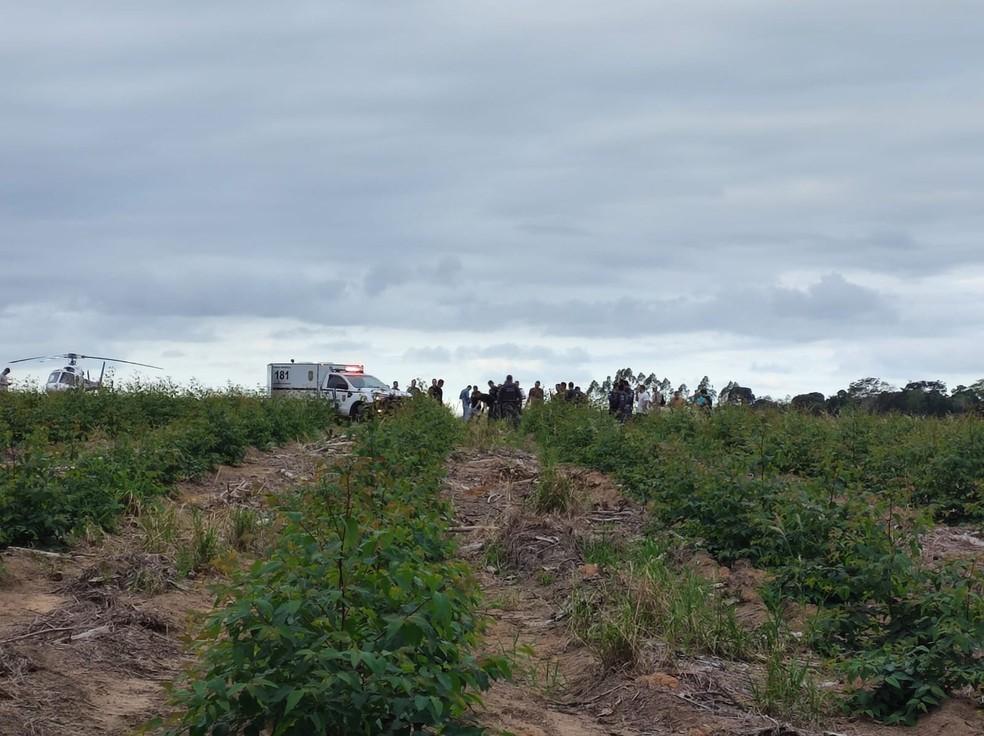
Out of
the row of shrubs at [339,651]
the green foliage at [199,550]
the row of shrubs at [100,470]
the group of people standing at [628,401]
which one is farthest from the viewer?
the group of people standing at [628,401]

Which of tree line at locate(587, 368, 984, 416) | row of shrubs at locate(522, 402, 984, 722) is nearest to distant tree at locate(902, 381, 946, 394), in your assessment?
tree line at locate(587, 368, 984, 416)

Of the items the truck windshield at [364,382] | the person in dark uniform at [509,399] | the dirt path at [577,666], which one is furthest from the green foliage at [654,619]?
the truck windshield at [364,382]

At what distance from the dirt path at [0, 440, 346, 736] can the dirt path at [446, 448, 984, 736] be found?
1924 mm

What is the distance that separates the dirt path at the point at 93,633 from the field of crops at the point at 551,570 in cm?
31

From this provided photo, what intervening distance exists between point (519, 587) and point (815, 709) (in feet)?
13.4

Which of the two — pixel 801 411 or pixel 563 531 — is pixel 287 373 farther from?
pixel 563 531

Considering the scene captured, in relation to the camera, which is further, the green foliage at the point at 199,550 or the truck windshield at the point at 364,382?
the truck windshield at the point at 364,382

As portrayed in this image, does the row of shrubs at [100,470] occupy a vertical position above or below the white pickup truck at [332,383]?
below

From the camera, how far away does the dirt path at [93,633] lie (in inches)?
223

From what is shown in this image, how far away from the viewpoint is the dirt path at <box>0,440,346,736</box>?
565 centimetres

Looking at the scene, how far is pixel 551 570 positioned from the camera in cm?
1012

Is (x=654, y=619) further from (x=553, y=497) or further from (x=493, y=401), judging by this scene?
(x=493, y=401)

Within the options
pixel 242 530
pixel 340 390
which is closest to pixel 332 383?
pixel 340 390

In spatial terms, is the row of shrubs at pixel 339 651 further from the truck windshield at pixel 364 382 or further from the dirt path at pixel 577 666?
the truck windshield at pixel 364 382
